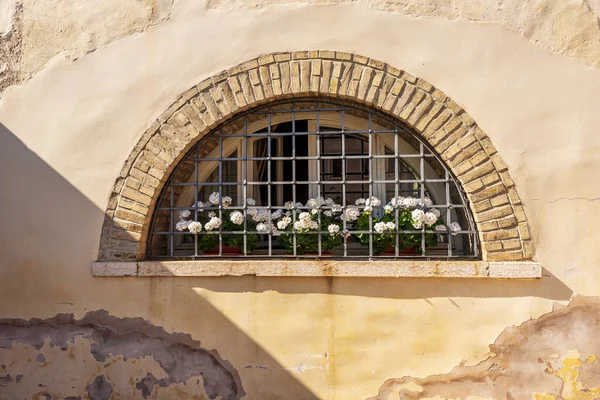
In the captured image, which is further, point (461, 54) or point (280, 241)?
point (280, 241)

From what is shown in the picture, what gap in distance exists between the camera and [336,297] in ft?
12.1

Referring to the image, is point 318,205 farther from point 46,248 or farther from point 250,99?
point 46,248

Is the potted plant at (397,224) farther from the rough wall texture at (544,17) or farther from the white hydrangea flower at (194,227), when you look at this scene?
the rough wall texture at (544,17)

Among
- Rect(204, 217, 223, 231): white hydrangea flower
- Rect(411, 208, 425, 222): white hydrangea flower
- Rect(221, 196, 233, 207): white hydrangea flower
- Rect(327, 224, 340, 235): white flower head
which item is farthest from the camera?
Rect(221, 196, 233, 207): white hydrangea flower

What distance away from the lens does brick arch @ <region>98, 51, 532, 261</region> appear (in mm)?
3566

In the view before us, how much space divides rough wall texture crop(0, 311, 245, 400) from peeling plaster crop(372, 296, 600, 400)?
5.76 feet

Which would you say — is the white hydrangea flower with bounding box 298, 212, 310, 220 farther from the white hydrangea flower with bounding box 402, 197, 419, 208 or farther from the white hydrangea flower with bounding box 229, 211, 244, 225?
the white hydrangea flower with bounding box 402, 197, 419, 208

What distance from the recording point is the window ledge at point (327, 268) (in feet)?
11.5

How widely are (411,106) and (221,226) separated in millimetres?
1666

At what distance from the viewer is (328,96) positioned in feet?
12.5

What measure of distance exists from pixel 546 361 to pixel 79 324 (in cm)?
340

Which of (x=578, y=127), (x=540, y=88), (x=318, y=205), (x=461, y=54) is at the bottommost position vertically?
(x=318, y=205)

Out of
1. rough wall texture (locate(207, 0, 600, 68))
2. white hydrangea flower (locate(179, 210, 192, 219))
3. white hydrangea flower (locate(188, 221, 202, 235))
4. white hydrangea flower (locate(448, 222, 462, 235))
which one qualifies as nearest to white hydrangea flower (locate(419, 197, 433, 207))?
white hydrangea flower (locate(448, 222, 462, 235))

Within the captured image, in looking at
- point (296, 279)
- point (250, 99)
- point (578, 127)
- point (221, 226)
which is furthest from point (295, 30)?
point (578, 127)
